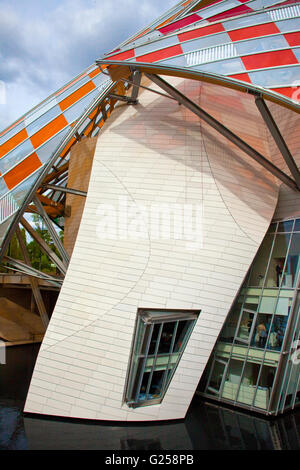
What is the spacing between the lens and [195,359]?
39.8 feet

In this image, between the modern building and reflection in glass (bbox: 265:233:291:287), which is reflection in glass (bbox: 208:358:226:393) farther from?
reflection in glass (bbox: 265:233:291:287)

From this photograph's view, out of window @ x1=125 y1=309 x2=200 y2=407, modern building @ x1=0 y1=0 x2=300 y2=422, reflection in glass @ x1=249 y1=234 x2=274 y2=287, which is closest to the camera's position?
→ modern building @ x1=0 y1=0 x2=300 y2=422

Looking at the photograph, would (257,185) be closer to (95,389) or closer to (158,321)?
(158,321)

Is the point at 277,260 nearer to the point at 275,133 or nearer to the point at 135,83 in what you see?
the point at 275,133

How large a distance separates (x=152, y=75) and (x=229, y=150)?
4.40 meters

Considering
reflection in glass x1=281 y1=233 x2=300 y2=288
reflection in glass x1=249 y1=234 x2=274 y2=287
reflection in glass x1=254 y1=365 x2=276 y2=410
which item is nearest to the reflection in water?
reflection in glass x1=254 y1=365 x2=276 y2=410

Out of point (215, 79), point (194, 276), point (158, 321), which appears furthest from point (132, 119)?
point (158, 321)

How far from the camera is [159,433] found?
35.1 feet

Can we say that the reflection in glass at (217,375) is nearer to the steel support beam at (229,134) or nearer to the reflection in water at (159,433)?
the reflection in water at (159,433)

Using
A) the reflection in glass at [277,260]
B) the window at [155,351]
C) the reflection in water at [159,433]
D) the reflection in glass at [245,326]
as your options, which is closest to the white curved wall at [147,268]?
the window at [155,351]

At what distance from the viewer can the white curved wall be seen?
11531 millimetres

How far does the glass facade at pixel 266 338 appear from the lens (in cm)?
1312

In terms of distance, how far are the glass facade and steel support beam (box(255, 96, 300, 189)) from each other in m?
2.11

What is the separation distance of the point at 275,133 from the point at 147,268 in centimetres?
654
